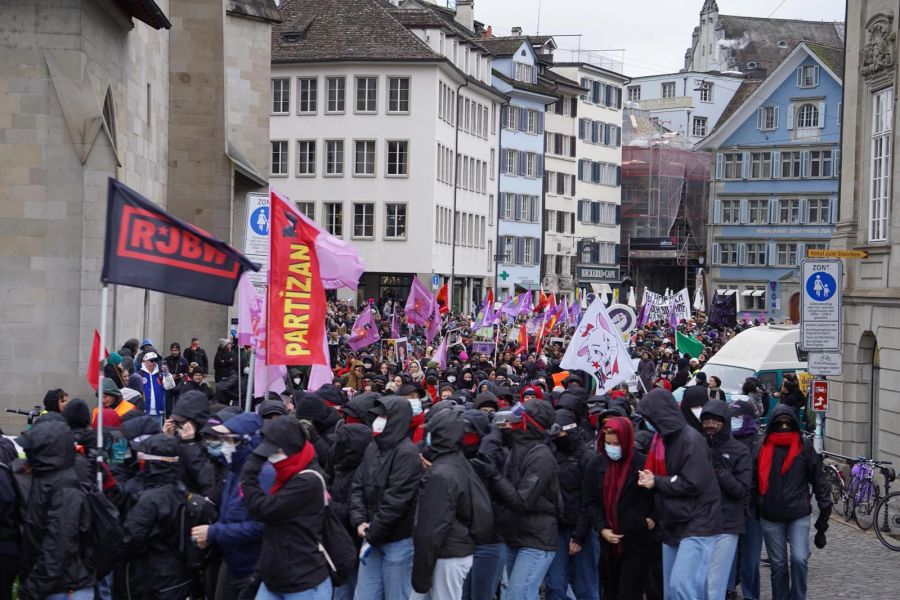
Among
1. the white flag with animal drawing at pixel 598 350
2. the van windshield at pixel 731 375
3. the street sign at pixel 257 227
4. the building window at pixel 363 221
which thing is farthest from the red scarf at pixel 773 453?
the building window at pixel 363 221

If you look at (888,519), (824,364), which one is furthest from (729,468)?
(824,364)

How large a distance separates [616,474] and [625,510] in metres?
0.28

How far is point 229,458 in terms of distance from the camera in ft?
29.9

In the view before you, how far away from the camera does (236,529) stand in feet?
29.2

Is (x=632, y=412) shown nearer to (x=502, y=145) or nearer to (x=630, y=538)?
(x=630, y=538)

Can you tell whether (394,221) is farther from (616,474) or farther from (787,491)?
(616,474)

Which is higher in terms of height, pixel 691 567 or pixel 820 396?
pixel 820 396

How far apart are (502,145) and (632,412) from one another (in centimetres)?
6221

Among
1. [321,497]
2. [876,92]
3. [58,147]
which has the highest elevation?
[876,92]

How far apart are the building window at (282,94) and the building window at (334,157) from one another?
2371 millimetres

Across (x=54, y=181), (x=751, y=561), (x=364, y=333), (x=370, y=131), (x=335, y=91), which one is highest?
(x=335, y=91)

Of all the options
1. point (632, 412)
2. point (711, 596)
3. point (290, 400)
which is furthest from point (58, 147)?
point (711, 596)

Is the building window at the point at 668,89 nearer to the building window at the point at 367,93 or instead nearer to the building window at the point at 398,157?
the building window at the point at 398,157

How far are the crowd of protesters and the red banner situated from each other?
53 centimetres
